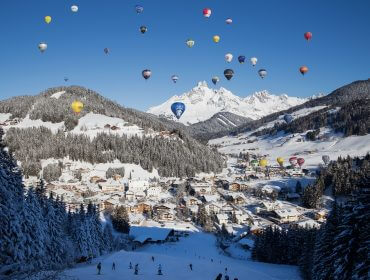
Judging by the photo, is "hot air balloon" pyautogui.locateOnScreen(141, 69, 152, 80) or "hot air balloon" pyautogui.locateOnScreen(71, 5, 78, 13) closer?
"hot air balloon" pyautogui.locateOnScreen(71, 5, 78, 13)

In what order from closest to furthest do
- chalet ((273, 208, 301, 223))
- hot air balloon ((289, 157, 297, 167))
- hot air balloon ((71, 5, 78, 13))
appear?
hot air balloon ((71, 5, 78, 13)), chalet ((273, 208, 301, 223)), hot air balloon ((289, 157, 297, 167))

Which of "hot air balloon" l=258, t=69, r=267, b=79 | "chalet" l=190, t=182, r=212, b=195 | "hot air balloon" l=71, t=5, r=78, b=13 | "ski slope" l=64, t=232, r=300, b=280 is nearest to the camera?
"ski slope" l=64, t=232, r=300, b=280

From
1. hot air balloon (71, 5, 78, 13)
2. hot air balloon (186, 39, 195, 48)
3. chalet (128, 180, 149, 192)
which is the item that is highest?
hot air balloon (71, 5, 78, 13)

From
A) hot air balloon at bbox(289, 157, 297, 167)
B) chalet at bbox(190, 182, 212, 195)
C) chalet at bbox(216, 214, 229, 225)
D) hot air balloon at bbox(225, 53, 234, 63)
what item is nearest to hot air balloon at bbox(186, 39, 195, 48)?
hot air balloon at bbox(225, 53, 234, 63)

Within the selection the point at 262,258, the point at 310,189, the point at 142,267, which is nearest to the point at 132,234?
the point at 262,258

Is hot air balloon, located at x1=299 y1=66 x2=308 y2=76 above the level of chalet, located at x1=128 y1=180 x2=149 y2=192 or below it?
above

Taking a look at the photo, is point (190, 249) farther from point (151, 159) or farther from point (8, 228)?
point (151, 159)

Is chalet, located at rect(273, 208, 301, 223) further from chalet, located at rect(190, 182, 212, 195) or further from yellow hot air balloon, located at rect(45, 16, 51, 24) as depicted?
yellow hot air balloon, located at rect(45, 16, 51, 24)

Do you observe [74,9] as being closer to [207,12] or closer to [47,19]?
[47,19]
